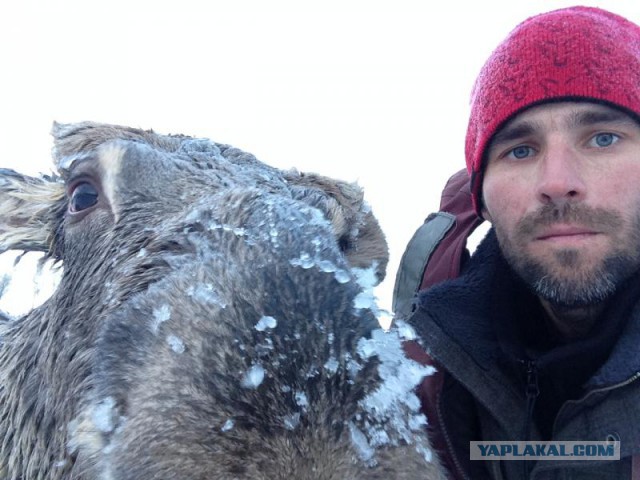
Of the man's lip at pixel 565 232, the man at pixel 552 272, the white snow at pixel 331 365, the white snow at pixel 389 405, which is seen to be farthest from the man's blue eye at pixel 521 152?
the white snow at pixel 331 365

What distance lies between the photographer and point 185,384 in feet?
6.16

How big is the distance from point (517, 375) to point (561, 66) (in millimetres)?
1536

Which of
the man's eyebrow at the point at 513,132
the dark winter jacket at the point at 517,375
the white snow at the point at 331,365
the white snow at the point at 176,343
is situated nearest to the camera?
the white snow at the point at 331,365

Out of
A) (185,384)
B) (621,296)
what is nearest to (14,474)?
(185,384)

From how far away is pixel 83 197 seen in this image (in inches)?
130

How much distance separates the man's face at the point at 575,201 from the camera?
295 cm

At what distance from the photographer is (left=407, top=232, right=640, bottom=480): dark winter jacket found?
275 cm

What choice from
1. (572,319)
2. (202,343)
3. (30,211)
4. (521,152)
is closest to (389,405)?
(202,343)

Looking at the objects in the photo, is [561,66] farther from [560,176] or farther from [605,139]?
[560,176]

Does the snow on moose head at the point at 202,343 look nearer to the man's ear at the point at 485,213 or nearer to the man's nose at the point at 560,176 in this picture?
the man's ear at the point at 485,213

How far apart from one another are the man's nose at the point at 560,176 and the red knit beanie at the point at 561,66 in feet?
0.94

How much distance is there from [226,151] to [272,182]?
49 cm

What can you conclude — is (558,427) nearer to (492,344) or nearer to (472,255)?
(492,344)

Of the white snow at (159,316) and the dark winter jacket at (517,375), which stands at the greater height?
the white snow at (159,316)
